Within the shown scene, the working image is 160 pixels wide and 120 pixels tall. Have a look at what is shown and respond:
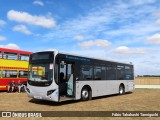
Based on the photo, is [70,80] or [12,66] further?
[12,66]

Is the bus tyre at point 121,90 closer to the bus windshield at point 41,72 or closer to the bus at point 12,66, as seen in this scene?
the bus at point 12,66

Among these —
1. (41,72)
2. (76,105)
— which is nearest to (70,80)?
(76,105)

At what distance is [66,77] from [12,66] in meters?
8.92

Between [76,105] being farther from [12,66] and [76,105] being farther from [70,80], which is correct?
[12,66]

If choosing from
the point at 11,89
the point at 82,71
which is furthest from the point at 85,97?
the point at 11,89

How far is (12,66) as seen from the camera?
23.0 m

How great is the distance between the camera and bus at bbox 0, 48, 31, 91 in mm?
22266

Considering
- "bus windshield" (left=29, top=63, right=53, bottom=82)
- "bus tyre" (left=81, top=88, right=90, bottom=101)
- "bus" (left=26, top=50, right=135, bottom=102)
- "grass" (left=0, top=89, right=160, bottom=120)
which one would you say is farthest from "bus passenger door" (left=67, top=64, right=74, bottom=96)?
"bus windshield" (left=29, top=63, right=53, bottom=82)

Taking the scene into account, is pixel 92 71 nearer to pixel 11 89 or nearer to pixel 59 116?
pixel 59 116

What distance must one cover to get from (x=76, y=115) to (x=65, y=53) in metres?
4.57

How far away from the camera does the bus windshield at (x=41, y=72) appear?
14.3 meters

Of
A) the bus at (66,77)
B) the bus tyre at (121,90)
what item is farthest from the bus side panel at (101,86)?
the bus tyre at (121,90)

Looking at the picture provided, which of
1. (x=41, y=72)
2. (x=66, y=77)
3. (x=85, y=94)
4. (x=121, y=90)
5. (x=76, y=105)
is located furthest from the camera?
(x=121, y=90)

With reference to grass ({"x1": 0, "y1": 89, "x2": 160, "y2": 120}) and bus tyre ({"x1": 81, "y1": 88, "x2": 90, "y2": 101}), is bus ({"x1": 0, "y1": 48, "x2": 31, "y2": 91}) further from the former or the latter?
bus tyre ({"x1": 81, "y1": 88, "x2": 90, "y2": 101})
